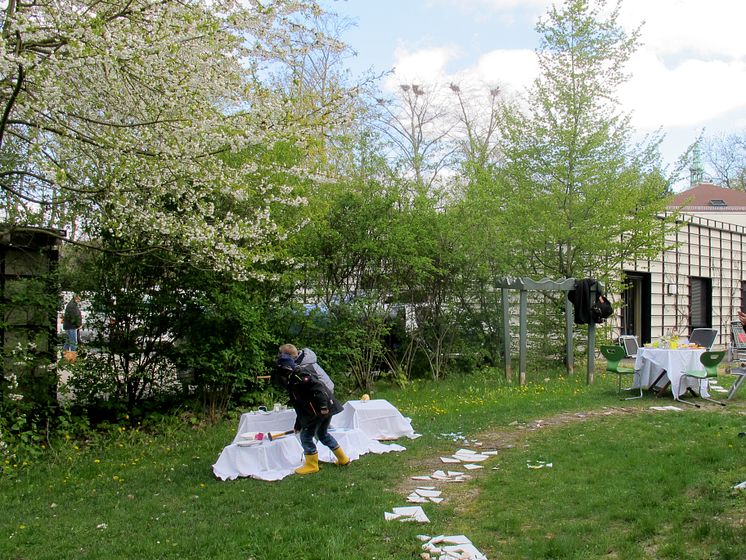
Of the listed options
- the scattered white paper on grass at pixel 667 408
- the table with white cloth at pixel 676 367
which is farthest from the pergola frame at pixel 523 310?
the scattered white paper on grass at pixel 667 408

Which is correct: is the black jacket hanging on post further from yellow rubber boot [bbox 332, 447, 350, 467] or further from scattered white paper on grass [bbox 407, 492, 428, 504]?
scattered white paper on grass [bbox 407, 492, 428, 504]

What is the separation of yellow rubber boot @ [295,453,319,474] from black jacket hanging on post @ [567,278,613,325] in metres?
7.02

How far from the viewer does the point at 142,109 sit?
261 inches

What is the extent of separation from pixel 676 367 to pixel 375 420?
17.0 ft

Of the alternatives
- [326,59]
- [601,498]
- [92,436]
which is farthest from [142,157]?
[326,59]

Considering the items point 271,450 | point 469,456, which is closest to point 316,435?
point 271,450

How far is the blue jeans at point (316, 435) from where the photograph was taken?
622cm

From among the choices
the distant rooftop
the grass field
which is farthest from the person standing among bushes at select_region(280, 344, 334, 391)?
the distant rooftop

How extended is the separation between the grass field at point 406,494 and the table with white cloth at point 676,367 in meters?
1.59

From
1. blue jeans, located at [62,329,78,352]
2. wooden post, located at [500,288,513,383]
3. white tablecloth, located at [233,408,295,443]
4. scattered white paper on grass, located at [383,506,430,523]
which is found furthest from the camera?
wooden post, located at [500,288,513,383]

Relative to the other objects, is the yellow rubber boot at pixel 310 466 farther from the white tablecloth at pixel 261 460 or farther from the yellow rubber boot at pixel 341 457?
the yellow rubber boot at pixel 341 457

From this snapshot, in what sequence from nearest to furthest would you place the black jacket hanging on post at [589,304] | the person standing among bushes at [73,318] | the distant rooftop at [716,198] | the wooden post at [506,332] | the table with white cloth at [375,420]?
the table with white cloth at [375,420] < the person standing among bushes at [73,318] < the black jacket hanging on post at [589,304] < the wooden post at [506,332] < the distant rooftop at [716,198]

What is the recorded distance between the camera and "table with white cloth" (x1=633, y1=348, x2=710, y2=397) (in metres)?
9.79

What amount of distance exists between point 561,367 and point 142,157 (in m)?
9.97
